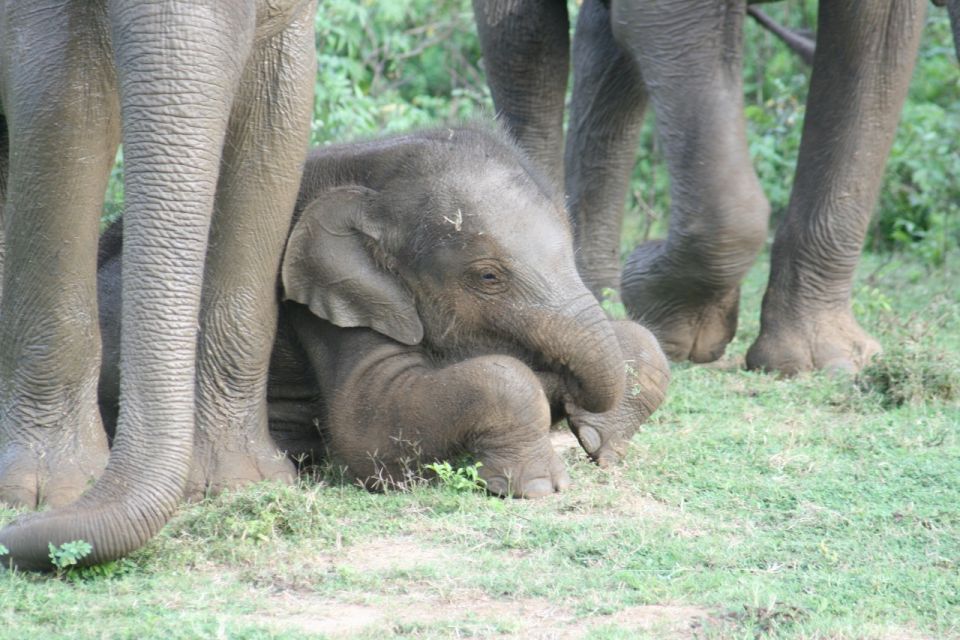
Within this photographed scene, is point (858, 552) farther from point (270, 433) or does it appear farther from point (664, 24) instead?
point (664, 24)

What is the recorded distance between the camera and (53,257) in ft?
14.6

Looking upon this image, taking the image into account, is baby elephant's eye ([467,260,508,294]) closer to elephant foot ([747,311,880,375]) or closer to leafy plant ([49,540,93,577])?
leafy plant ([49,540,93,577])

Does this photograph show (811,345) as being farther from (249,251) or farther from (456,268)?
(249,251)

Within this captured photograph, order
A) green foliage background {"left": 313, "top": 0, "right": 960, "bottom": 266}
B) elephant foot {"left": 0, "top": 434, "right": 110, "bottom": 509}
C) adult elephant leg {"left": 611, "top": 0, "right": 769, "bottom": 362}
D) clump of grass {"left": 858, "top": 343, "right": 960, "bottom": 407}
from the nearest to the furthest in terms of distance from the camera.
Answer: elephant foot {"left": 0, "top": 434, "right": 110, "bottom": 509} → clump of grass {"left": 858, "top": 343, "right": 960, "bottom": 407} → adult elephant leg {"left": 611, "top": 0, "right": 769, "bottom": 362} → green foliage background {"left": 313, "top": 0, "right": 960, "bottom": 266}

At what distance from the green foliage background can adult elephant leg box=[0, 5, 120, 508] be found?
3653mm

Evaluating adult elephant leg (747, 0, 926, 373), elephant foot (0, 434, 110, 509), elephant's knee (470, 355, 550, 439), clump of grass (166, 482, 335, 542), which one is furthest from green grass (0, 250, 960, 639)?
adult elephant leg (747, 0, 926, 373)

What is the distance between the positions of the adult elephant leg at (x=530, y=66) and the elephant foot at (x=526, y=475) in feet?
9.20

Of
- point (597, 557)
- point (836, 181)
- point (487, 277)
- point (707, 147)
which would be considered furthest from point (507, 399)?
point (836, 181)

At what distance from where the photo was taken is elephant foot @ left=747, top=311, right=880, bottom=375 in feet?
21.2

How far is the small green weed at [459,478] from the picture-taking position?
4523 millimetres

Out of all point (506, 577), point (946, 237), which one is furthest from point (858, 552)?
point (946, 237)

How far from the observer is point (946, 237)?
9281 mm

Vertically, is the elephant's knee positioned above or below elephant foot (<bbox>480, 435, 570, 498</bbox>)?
above

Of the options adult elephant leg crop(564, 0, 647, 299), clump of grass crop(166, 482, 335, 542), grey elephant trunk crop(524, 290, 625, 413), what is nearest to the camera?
clump of grass crop(166, 482, 335, 542)
